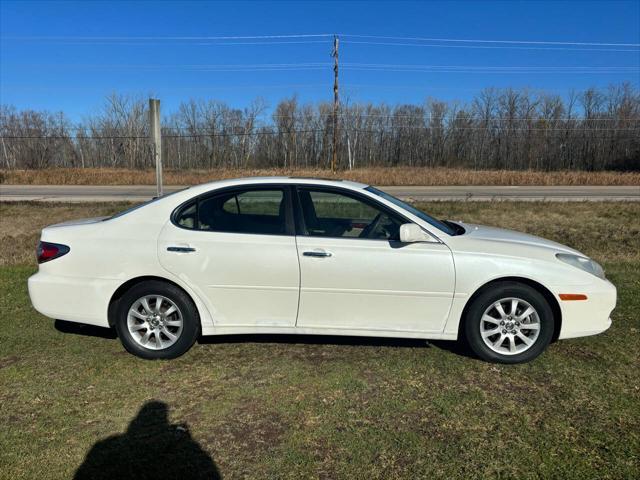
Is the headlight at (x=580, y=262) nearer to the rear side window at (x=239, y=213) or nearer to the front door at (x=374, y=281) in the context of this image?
the front door at (x=374, y=281)

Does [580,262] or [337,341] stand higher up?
[580,262]

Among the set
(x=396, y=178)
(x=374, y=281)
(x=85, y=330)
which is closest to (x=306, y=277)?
(x=374, y=281)

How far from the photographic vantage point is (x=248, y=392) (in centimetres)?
360

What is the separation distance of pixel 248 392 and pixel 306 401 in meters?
0.47

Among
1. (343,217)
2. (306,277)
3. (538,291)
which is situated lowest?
(538,291)

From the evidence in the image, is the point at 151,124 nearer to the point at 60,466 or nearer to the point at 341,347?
the point at 341,347

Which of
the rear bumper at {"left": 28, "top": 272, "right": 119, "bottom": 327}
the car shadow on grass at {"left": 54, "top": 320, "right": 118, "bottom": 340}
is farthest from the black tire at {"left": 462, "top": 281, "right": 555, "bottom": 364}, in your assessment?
the car shadow on grass at {"left": 54, "top": 320, "right": 118, "bottom": 340}

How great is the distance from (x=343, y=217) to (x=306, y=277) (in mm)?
828

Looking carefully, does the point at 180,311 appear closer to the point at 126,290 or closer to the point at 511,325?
the point at 126,290

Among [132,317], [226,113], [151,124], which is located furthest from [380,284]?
[226,113]

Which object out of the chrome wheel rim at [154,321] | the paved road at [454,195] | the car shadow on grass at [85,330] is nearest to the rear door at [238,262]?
the chrome wheel rim at [154,321]

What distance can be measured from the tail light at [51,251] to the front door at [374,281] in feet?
6.86

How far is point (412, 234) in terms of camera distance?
3875mm

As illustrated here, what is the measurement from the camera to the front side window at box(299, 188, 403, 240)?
4.11 m
